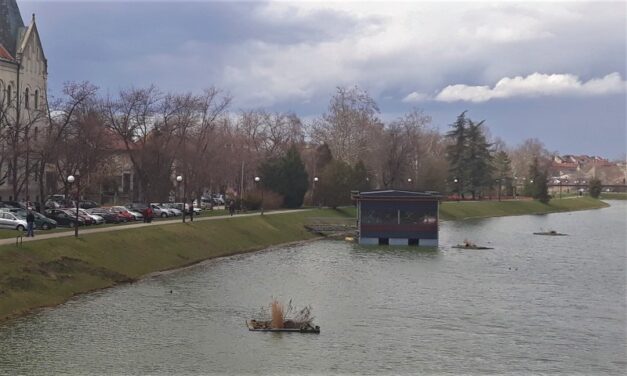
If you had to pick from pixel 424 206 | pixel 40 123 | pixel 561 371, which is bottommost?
pixel 561 371

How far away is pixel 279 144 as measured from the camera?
133375 millimetres

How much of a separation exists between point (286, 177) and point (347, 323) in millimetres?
66936

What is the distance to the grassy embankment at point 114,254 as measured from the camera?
33.4 m

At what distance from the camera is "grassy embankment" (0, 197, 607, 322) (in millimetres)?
33375

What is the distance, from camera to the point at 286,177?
97.7 m

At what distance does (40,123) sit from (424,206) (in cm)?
4628

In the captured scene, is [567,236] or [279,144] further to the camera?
[279,144]

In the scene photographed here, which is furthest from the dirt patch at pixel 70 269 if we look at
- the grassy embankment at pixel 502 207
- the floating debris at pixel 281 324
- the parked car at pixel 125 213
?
the grassy embankment at pixel 502 207

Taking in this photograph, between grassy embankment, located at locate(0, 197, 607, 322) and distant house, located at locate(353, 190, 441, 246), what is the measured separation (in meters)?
7.35

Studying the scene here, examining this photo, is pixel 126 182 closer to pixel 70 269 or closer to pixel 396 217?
pixel 396 217

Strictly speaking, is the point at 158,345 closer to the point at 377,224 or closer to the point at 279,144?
the point at 377,224

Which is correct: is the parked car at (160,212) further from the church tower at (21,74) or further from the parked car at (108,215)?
the church tower at (21,74)

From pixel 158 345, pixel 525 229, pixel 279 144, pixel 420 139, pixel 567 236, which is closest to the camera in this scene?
pixel 158 345

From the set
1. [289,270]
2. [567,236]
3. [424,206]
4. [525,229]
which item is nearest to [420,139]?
[525,229]
